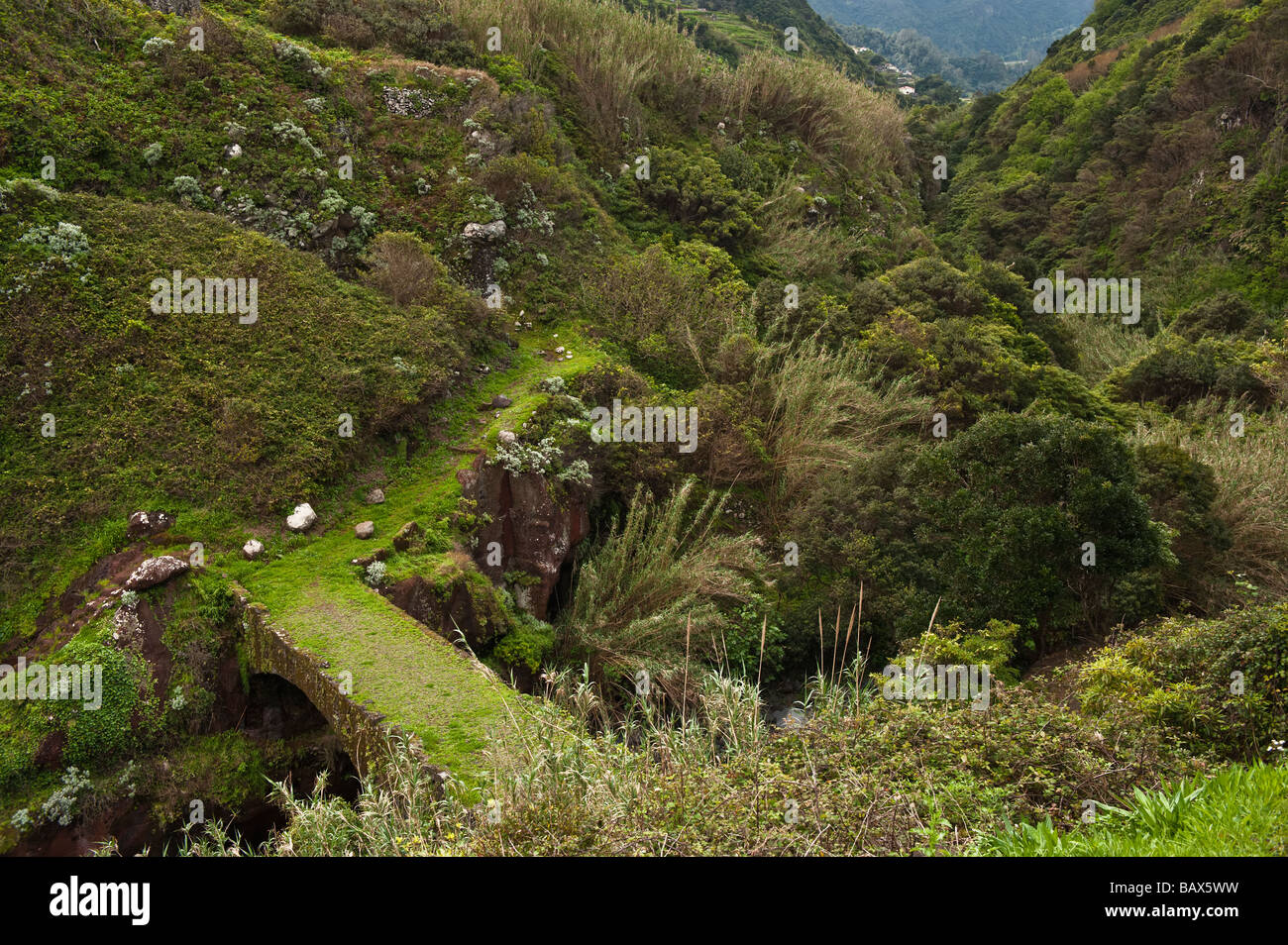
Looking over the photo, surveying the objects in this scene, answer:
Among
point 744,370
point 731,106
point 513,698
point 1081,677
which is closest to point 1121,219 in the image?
point 731,106

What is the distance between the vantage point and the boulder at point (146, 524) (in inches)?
220

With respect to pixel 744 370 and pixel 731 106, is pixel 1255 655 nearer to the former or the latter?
pixel 744 370

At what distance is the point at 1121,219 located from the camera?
25125 mm

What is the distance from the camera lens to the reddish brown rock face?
707 centimetres

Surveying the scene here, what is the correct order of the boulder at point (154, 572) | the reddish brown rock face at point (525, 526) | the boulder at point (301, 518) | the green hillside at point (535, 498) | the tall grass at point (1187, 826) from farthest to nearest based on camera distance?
1. the reddish brown rock face at point (525, 526)
2. the boulder at point (301, 518)
3. the boulder at point (154, 572)
4. the green hillside at point (535, 498)
5. the tall grass at point (1187, 826)

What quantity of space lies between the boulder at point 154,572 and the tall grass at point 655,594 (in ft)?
10.5

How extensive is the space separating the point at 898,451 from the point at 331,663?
234 inches

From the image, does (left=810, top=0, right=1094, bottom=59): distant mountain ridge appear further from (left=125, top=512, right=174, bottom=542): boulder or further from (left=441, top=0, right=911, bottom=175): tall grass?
(left=125, top=512, right=174, bottom=542): boulder

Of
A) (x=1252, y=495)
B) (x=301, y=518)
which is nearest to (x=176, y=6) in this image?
(x=301, y=518)

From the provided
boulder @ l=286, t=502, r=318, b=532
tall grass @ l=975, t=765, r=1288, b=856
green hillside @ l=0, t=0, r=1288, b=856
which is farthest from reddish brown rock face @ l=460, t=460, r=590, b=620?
tall grass @ l=975, t=765, r=1288, b=856

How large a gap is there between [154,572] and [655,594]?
4.15m

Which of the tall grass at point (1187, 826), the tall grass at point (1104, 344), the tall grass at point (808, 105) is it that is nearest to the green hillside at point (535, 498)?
the tall grass at point (1187, 826)

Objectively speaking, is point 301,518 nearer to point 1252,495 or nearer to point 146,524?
point 146,524

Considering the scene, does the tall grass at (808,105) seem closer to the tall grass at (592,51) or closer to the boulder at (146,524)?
the tall grass at (592,51)
